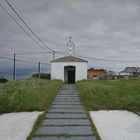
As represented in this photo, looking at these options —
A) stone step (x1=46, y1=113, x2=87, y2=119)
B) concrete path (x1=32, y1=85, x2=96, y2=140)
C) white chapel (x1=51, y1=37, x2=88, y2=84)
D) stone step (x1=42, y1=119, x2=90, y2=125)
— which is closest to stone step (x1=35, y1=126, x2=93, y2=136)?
concrete path (x1=32, y1=85, x2=96, y2=140)

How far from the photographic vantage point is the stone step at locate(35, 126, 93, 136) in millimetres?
6024

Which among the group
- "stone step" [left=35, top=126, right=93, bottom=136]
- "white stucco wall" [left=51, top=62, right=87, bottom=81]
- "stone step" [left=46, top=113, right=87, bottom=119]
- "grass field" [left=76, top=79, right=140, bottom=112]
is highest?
"white stucco wall" [left=51, top=62, right=87, bottom=81]

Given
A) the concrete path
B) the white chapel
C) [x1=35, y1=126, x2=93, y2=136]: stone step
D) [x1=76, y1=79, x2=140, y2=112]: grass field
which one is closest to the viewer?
the concrete path

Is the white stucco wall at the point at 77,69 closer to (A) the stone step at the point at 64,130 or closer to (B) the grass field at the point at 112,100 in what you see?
(B) the grass field at the point at 112,100

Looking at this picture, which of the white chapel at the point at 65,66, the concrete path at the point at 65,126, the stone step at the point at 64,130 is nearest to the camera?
the concrete path at the point at 65,126

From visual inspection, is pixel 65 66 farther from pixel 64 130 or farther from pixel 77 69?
pixel 64 130

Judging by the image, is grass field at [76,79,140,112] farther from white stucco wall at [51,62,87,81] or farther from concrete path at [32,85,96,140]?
white stucco wall at [51,62,87,81]

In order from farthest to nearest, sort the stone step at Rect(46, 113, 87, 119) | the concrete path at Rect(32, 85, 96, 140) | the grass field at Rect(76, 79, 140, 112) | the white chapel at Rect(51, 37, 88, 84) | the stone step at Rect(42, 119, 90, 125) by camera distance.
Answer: the white chapel at Rect(51, 37, 88, 84), the grass field at Rect(76, 79, 140, 112), the stone step at Rect(46, 113, 87, 119), the stone step at Rect(42, 119, 90, 125), the concrete path at Rect(32, 85, 96, 140)

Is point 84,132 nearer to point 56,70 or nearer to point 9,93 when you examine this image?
point 9,93

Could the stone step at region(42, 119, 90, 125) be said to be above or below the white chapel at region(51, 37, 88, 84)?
below

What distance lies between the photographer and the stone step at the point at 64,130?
19.8ft

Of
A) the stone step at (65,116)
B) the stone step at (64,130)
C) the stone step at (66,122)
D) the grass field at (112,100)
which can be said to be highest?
the grass field at (112,100)

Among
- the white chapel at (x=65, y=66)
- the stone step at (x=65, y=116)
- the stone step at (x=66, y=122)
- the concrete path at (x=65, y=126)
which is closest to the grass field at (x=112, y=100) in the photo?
the concrete path at (x=65, y=126)

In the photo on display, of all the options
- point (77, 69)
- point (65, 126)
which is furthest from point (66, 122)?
point (77, 69)
